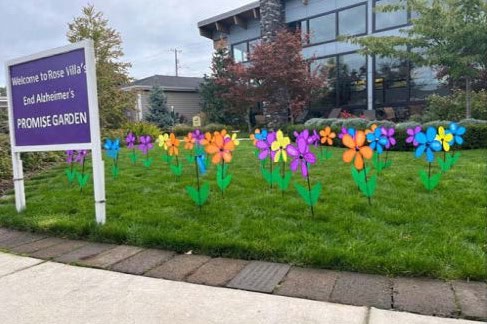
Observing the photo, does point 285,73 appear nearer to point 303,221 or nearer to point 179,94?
point 303,221

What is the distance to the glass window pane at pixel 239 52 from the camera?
82.2 feet

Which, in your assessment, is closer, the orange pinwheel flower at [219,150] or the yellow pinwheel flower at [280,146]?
the orange pinwheel flower at [219,150]

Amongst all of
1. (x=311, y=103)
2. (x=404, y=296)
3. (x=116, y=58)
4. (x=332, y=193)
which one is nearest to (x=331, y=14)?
(x=311, y=103)

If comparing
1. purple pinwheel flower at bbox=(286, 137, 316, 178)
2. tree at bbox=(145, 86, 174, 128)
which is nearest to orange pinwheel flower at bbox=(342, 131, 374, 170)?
purple pinwheel flower at bbox=(286, 137, 316, 178)

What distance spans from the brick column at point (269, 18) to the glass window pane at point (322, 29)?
166 centimetres

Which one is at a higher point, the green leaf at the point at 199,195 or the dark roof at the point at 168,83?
the dark roof at the point at 168,83

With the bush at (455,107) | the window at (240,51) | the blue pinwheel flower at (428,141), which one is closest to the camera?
the blue pinwheel flower at (428,141)

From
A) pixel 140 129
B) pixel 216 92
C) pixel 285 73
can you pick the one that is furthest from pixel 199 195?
pixel 216 92

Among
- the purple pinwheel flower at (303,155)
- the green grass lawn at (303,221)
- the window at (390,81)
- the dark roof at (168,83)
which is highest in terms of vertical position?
the dark roof at (168,83)

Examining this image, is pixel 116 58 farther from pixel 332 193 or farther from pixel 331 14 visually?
pixel 332 193

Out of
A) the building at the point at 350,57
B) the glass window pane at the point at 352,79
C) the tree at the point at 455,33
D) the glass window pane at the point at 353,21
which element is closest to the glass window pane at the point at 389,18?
the building at the point at 350,57

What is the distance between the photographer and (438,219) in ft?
12.8

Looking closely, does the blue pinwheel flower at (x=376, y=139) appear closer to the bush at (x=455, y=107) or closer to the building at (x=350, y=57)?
the bush at (x=455, y=107)

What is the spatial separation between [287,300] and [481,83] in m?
15.4
